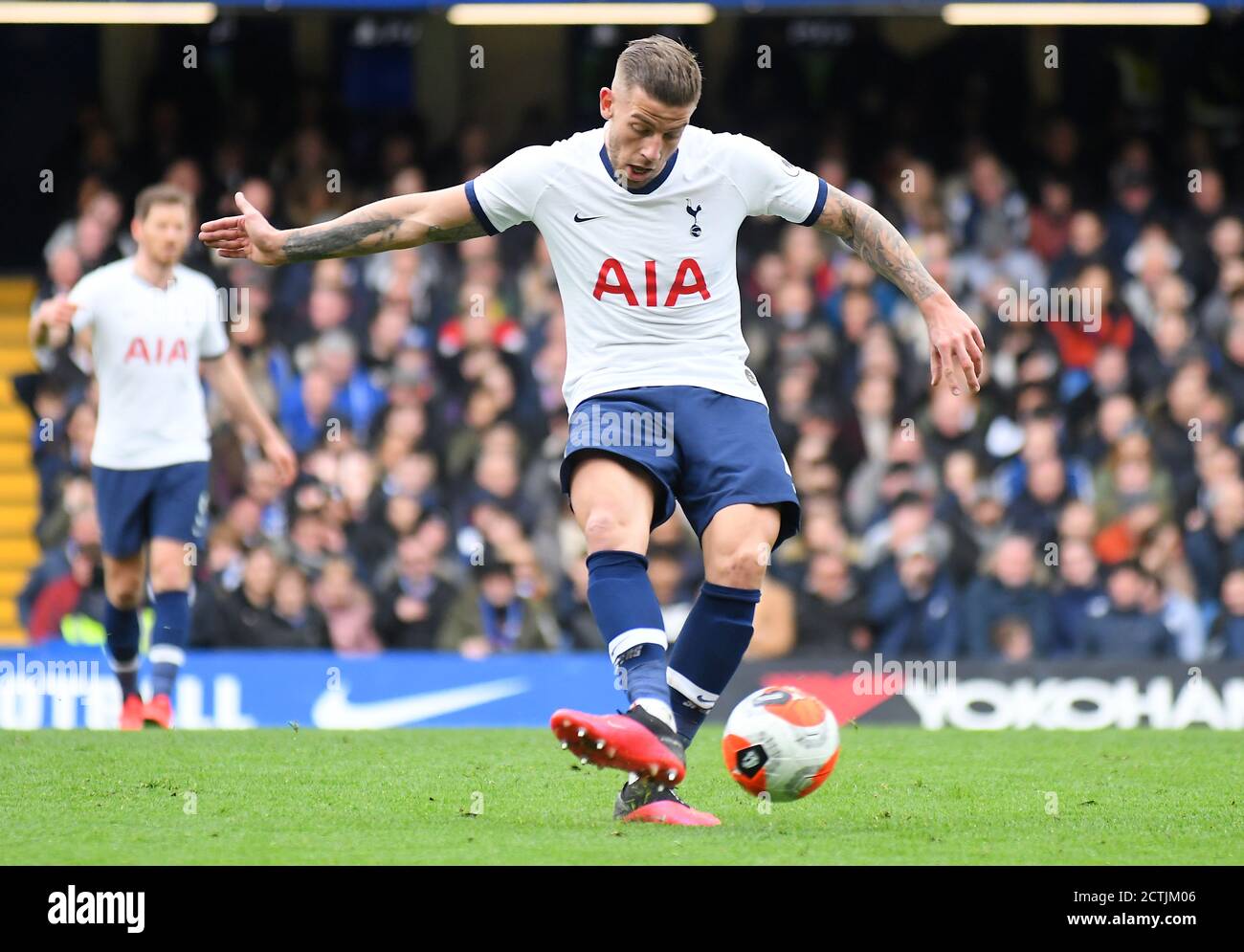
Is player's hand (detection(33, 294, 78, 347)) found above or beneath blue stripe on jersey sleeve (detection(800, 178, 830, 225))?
beneath

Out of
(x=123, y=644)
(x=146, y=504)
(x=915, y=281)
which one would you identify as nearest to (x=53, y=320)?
(x=146, y=504)

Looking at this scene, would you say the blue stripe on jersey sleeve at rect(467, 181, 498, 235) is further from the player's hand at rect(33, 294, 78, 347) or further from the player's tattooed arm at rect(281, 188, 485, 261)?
the player's hand at rect(33, 294, 78, 347)

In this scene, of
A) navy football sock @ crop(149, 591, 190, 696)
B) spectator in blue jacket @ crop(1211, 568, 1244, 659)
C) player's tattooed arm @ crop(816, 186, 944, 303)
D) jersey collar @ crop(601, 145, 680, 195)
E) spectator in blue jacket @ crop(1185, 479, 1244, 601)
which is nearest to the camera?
jersey collar @ crop(601, 145, 680, 195)

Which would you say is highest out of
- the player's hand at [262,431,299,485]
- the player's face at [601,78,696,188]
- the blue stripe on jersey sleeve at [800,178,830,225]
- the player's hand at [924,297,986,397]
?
the player's face at [601,78,696,188]

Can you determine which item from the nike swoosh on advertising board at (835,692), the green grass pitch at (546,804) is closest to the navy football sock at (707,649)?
the green grass pitch at (546,804)

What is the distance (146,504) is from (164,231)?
4.27ft

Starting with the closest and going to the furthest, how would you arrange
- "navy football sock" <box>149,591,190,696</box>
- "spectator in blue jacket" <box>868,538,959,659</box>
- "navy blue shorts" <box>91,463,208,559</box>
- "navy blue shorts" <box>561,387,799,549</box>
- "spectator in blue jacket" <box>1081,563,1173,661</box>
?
"navy blue shorts" <box>561,387,799,549</box>, "navy football sock" <box>149,591,190,696</box>, "navy blue shorts" <box>91,463,208,559</box>, "spectator in blue jacket" <box>1081,563,1173,661</box>, "spectator in blue jacket" <box>868,538,959,659</box>

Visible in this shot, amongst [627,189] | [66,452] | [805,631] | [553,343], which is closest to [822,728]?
[627,189]

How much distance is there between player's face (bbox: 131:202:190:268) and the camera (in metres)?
9.36

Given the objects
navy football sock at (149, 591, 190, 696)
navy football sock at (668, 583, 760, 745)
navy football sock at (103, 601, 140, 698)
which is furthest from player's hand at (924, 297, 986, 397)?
navy football sock at (103, 601, 140, 698)

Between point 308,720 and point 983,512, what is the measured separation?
4.73 m

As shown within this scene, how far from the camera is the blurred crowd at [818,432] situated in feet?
41.0

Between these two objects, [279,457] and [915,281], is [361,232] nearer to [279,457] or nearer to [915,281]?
[915,281]

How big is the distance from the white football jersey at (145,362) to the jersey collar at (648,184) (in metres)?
4.06
